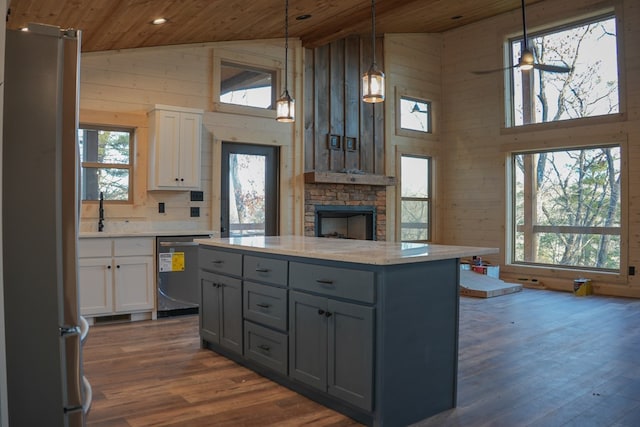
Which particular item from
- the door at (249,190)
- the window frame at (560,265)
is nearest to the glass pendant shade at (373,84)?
the door at (249,190)

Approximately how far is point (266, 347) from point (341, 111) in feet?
16.8

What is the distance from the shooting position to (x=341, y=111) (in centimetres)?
775

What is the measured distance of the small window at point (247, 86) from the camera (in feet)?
21.6

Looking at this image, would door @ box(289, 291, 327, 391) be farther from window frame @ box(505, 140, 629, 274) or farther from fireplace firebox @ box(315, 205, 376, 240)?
window frame @ box(505, 140, 629, 274)

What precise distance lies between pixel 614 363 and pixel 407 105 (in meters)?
5.81

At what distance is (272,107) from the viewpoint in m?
6.98

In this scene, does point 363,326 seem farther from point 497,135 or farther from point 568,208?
point 497,135

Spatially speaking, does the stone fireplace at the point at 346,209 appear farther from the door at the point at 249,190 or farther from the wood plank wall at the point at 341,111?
A: the door at the point at 249,190

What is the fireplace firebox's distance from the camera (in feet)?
25.3

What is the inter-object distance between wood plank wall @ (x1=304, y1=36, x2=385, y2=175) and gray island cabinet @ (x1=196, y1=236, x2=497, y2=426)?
170 inches

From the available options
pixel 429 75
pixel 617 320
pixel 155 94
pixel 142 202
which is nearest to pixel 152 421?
pixel 142 202

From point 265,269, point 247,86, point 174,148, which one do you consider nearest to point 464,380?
point 265,269

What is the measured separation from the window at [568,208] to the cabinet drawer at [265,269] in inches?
224

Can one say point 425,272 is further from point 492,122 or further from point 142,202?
point 492,122
